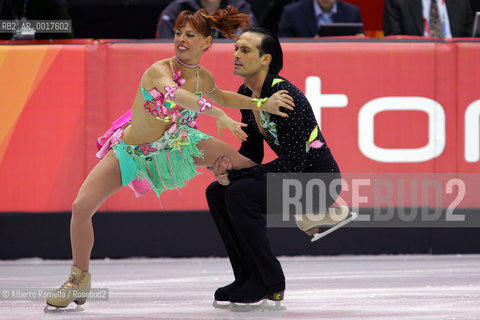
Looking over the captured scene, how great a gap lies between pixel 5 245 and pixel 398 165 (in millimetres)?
2648

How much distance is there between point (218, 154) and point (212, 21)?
596 millimetres

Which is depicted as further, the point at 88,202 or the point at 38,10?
the point at 38,10

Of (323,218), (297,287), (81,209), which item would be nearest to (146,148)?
(81,209)

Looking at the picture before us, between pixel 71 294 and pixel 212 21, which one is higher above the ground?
pixel 212 21

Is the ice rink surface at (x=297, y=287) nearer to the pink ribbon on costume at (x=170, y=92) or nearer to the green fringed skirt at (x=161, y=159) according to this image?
the green fringed skirt at (x=161, y=159)

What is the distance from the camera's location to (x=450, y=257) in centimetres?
536

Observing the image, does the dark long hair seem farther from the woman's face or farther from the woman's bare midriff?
the woman's bare midriff

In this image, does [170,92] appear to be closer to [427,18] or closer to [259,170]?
[259,170]

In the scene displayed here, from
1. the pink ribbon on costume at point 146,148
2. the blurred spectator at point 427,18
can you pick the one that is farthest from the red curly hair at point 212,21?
the blurred spectator at point 427,18

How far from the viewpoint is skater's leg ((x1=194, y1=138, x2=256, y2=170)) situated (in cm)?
364

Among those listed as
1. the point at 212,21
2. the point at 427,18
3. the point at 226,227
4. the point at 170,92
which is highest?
the point at 212,21

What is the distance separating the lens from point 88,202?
3512mm

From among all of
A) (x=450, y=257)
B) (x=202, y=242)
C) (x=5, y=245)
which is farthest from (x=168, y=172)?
(x=450, y=257)

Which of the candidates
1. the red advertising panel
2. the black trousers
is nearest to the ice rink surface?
the black trousers
